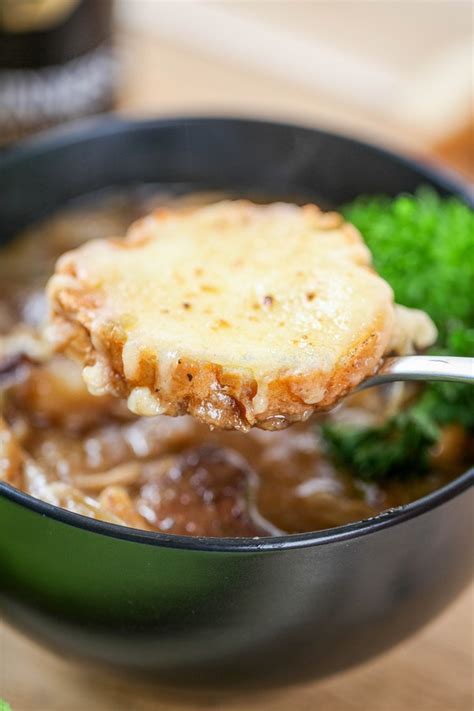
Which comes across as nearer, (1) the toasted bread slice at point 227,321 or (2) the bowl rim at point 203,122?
(1) the toasted bread slice at point 227,321

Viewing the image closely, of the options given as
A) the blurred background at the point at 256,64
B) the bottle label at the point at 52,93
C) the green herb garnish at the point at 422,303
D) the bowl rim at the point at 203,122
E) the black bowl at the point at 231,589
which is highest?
the blurred background at the point at 256,64

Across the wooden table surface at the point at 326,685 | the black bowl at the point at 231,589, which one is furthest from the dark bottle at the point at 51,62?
the black bowl at the point at 231,589

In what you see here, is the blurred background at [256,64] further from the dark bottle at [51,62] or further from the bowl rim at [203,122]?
the bowl rim at [203,122]

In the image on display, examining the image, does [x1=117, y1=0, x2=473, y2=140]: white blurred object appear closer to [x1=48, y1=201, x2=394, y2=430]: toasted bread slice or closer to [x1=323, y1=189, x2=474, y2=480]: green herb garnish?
[x1=323, y1=189, x2=474, y2=480]: green herb garnish

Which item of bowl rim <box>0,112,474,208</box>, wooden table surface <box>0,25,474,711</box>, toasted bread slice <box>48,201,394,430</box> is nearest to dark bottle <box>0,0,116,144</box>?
bowl rim <box>0,112,474,208</box>

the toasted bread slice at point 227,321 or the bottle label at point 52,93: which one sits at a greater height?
the bottle label at point 52,93

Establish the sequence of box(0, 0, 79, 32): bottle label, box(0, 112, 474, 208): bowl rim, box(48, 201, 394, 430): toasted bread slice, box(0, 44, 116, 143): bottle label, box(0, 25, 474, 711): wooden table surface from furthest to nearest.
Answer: box(0, 44, 116, 143): bottle label
box(0, 0, 79, 32): bottle label
box(0, 112, 474, 208): bowl rim
box(0, 25, 474, 711): wooden table surface
box(48, 201, 394, 430): toasted bread slice

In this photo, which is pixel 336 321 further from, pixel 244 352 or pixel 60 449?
pixel 60 449
